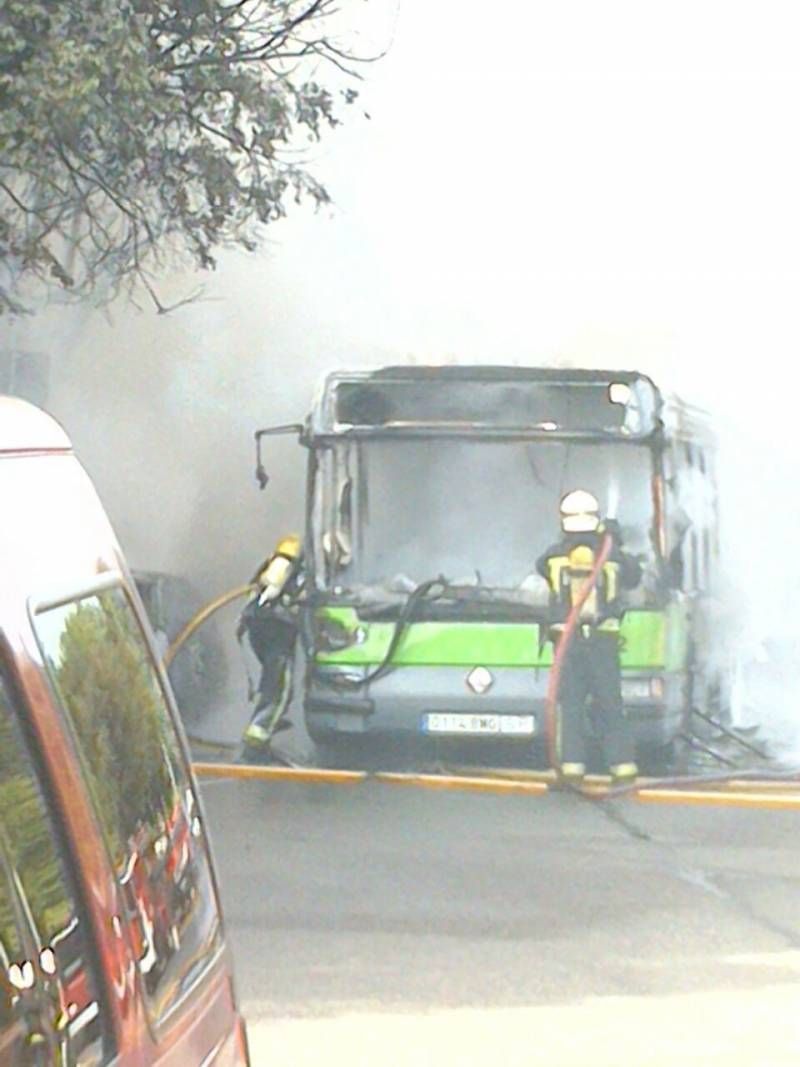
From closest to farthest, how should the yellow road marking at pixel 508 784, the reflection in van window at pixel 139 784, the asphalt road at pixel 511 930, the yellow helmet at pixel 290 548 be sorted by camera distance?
1. the reflection in van window at pixel 139 784
2. the asphalt road at pixel 511 930
3. the yellow road marking at pixel 508 784
4. the yellow helmet at pixel 290 548

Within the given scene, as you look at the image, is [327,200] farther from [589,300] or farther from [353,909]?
[353,909]

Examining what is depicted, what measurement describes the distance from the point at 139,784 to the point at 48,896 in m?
0.43

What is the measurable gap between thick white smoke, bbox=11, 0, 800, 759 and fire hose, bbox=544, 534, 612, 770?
4.71 metres

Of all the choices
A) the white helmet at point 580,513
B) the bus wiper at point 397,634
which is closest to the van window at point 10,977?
the white helmet at point 580,513

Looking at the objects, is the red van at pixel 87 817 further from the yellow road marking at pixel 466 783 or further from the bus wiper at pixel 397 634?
the bus wiper at pixel 397 634

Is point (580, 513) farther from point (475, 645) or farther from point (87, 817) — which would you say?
point (87, 817)

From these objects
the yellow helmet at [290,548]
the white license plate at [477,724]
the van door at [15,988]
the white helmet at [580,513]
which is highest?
the van door at [15,988]

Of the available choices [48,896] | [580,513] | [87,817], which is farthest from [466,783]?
[48,896]

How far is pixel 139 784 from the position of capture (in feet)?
8.05

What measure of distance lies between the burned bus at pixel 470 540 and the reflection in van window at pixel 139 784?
10978 millimetres

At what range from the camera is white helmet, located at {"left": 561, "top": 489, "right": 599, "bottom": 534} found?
13.4 m

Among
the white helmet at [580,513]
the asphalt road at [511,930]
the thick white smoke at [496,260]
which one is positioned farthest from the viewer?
the thick white smoke at [496,260]

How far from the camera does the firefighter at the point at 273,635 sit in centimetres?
1455

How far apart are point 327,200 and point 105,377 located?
589cm
